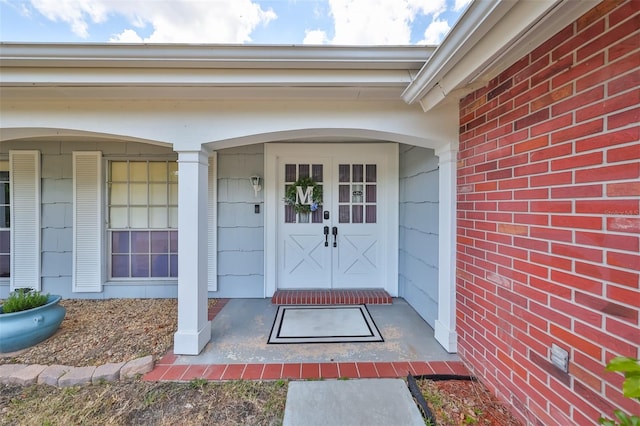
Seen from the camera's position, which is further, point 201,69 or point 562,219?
point 201,69

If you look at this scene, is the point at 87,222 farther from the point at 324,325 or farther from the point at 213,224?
the point at 324,325

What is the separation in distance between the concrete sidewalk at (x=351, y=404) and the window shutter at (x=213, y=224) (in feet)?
7.45

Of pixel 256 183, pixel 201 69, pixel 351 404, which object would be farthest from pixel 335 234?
Answer: pixel 201 69

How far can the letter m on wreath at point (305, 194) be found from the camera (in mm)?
3936

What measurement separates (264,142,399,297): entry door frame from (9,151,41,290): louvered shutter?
10.5ft

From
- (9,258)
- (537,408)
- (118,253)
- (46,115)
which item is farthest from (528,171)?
(9,258)

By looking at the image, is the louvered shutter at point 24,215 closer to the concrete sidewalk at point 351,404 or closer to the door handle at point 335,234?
the door handle at point 335,234

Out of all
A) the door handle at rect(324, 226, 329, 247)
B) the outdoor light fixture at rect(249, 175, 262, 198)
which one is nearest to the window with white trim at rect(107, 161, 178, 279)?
the outdoor light fixture at rect(249, 175, 262, 198)

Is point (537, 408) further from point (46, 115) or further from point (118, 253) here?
point (118, 253)

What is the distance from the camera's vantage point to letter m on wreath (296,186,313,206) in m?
3.94

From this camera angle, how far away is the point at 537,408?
1.59 meters

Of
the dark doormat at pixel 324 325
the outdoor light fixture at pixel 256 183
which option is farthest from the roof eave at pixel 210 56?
the dark doormat at pixel 324 325

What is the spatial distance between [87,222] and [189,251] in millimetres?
2537

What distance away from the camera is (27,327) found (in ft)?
8.23
